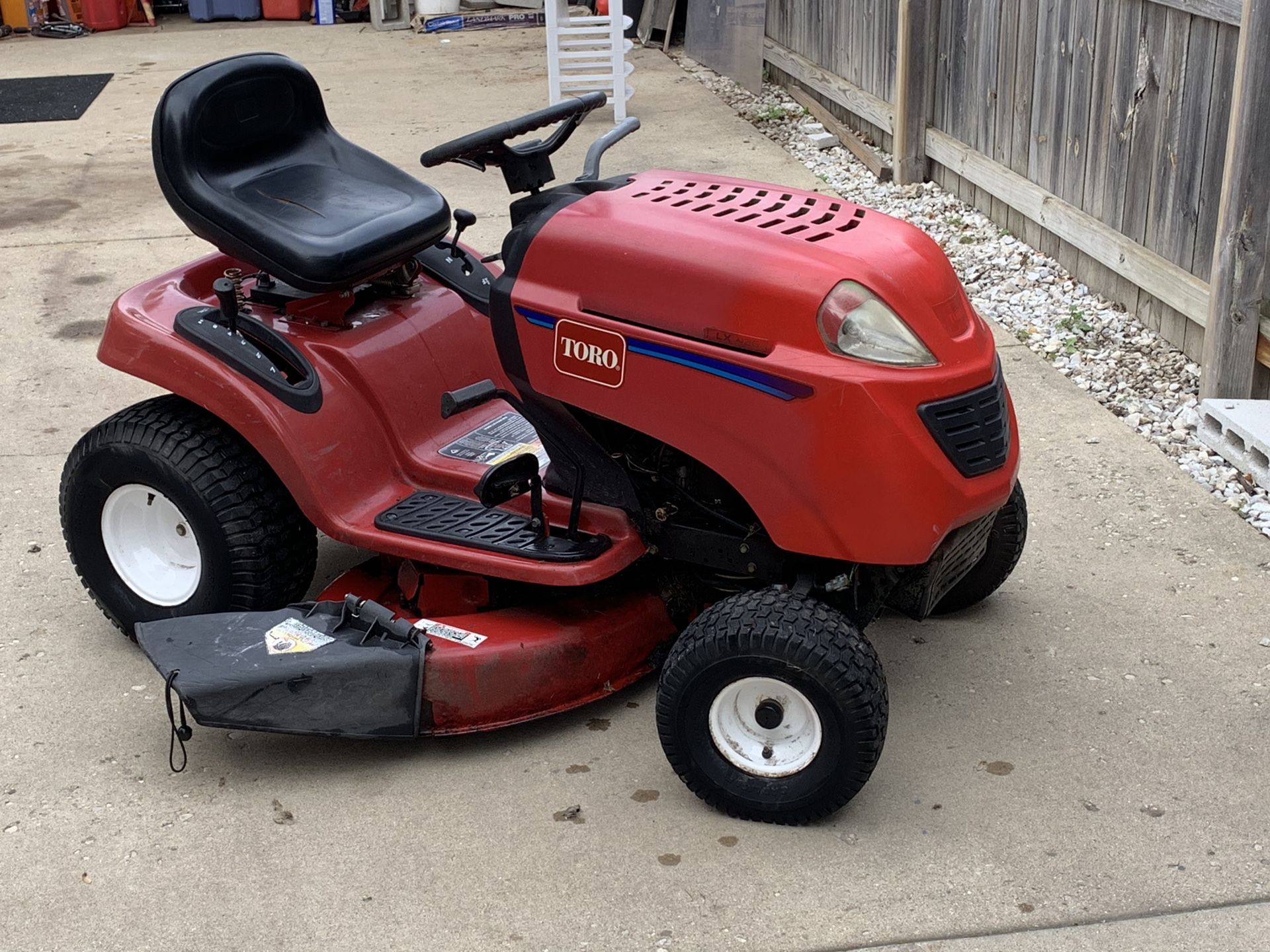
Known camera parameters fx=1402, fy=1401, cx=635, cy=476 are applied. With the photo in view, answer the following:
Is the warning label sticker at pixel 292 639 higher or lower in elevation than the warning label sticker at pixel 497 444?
lower

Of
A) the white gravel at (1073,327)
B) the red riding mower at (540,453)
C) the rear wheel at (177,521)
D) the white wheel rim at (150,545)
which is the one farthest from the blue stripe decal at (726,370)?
the white gravel at (1073,327)

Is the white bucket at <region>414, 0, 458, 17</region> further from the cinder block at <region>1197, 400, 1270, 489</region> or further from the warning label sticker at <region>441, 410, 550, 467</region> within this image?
the warning label sticker at <region>441, 410, 550, 467</region>

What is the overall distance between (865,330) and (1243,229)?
228 centimetres

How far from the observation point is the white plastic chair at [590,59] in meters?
8.65

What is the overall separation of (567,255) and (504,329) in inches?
8.1

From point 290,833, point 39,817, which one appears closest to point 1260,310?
point 290,833

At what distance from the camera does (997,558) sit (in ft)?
11.0

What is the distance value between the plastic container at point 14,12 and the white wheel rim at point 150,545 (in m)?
11.0

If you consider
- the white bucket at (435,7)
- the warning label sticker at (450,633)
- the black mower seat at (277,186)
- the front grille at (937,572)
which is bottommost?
the warning label sticker at (450,633)

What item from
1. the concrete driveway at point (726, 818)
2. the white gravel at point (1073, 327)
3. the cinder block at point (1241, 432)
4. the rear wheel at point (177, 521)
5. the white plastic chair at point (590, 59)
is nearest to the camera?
the concrete driveway at point (726, 818)

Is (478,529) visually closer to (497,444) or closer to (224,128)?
(497,444)

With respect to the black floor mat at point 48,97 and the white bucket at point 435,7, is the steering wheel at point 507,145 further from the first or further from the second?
→ the white bucket at point 435,7

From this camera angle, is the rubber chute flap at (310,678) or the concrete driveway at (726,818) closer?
the concrete driveway at (726,818)

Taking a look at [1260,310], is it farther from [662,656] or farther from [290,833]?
[290,833]
